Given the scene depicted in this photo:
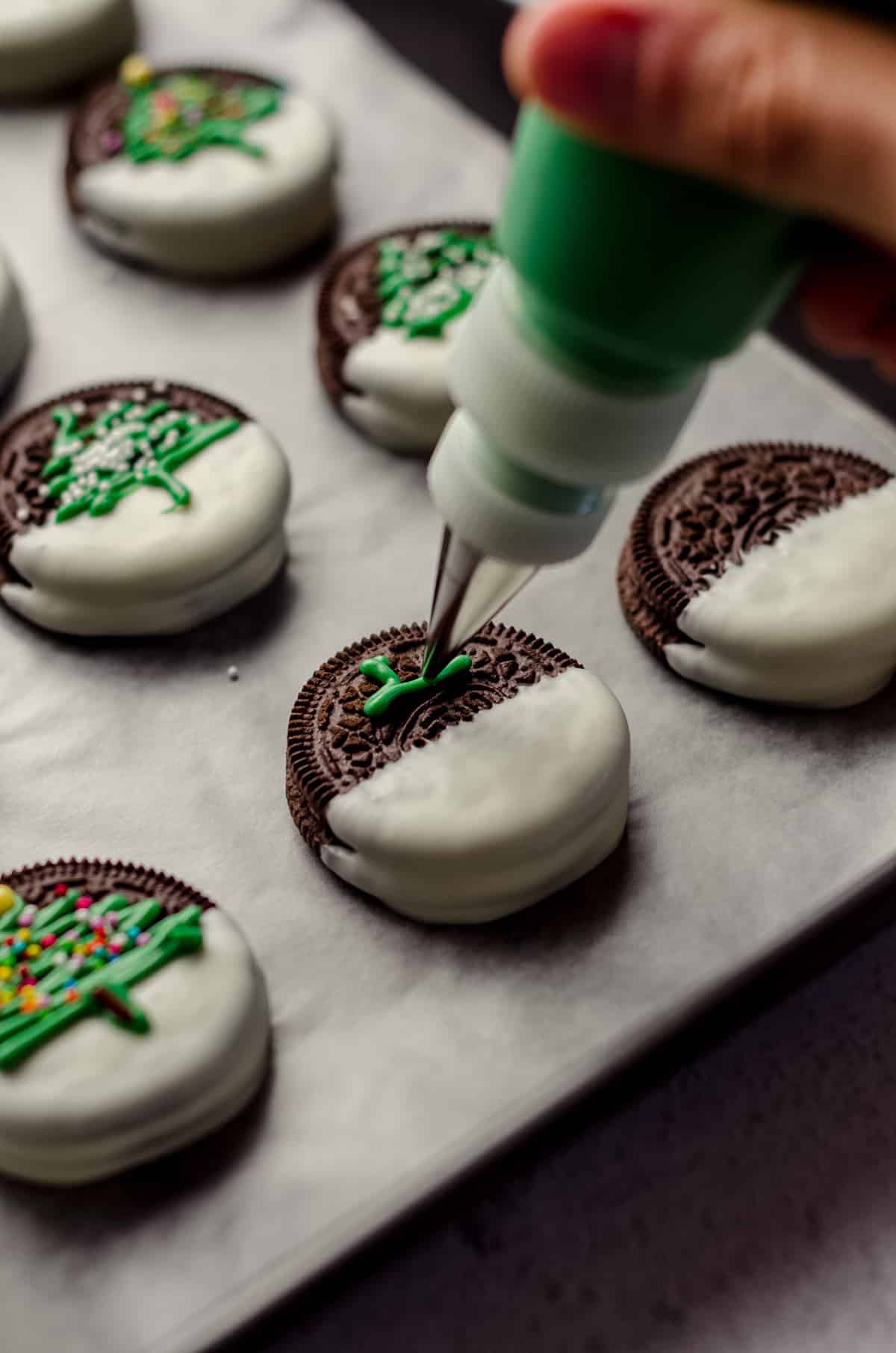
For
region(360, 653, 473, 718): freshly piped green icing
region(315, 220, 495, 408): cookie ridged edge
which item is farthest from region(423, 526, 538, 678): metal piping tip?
region(315, 220, 495, 408): cookie ridged edge

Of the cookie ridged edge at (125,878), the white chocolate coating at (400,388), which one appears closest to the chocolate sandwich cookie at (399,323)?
the white chocolate coating at (400,388)

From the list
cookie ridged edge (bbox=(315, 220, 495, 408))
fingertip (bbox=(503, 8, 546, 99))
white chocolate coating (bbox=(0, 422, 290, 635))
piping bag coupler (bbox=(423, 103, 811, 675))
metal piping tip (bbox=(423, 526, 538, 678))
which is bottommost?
white chocolate coating (bbox=(0, 422, 290, 635))

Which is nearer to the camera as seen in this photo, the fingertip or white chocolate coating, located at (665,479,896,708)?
the fingertip

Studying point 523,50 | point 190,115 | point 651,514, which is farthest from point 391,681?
point 190,115

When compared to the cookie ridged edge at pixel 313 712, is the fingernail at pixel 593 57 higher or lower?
higher

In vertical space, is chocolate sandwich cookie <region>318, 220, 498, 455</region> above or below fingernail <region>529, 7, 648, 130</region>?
below

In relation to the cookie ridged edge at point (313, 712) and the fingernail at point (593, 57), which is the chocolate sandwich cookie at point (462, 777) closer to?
the cookie ridged edge at point (313, 712)

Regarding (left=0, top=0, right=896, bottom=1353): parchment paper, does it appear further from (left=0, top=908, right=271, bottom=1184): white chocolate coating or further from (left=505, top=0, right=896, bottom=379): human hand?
(left=505, top=0, right=896, bottom=379): human hand
